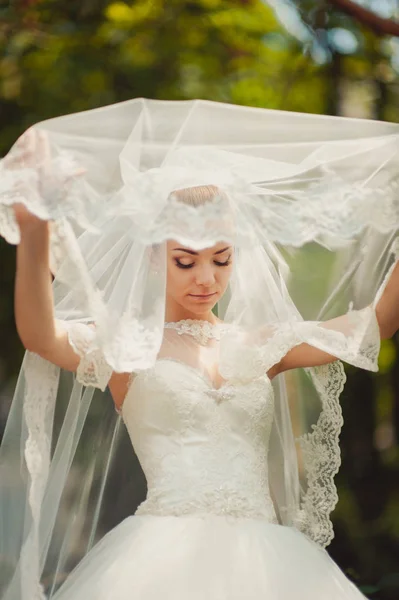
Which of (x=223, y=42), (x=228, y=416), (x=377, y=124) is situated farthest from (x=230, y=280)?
(x=223, y=42)

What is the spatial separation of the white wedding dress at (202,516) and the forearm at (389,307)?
1.18ft

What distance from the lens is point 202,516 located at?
2.57 metres

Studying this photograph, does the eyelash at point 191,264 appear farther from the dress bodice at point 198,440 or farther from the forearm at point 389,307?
the forearm at point 389,307

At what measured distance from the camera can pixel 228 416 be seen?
2730 millimetres

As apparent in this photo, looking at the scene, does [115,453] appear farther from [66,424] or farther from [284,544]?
[284,544]

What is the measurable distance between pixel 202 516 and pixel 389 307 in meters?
0.75

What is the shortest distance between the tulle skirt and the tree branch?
2242 mm

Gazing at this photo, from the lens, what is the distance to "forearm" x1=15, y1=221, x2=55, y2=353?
2.40m

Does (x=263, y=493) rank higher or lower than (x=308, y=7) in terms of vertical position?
lower

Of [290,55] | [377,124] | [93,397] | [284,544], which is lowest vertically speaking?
[284,544]

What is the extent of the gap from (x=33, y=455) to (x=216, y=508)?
1.63 ft

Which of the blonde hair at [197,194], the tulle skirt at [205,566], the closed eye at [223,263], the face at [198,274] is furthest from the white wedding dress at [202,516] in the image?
the blonde hair at [197,194]

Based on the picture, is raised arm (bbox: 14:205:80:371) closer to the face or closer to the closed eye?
the face

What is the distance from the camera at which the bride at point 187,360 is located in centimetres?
245
